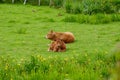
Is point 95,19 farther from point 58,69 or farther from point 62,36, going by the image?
point 58,69

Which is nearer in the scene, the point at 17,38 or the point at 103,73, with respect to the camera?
the point at 103,73

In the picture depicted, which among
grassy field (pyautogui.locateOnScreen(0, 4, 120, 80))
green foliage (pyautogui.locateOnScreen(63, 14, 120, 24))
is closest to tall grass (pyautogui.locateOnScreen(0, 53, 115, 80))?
grassy field (pyautogui.locateOnScreen(0, 4, 120, 80))

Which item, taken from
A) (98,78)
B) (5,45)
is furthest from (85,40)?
(98,78)

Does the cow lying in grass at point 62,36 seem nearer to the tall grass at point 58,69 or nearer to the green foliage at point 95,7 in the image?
the tall grass at point 58,69

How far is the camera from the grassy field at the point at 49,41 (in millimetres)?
7843

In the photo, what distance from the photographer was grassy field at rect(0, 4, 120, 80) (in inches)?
309

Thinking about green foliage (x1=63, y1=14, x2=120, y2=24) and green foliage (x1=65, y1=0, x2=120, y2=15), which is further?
green foliage (x1=65, y1=0, x2=120, y2=15)

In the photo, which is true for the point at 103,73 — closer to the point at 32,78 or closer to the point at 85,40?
the point at 32,78

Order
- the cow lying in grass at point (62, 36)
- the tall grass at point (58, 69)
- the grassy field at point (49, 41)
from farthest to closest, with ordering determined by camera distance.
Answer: the cow lying in grass at point (62, 36), the grassy field at point (49, 41), the tall grass at point (58, 69)

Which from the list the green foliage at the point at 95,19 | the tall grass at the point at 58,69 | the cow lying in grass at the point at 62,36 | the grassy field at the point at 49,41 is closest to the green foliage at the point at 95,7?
the grassy field at the point at 49,41

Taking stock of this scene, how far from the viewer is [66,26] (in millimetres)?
15602

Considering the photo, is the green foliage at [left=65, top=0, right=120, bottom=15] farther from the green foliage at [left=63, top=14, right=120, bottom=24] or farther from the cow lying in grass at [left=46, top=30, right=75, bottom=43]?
the cow lying in grass at [left=46, top=30, right=75, bottom=43]

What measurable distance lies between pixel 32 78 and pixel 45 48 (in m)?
4.84

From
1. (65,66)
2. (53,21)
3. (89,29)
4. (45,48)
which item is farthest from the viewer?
(53,21)
